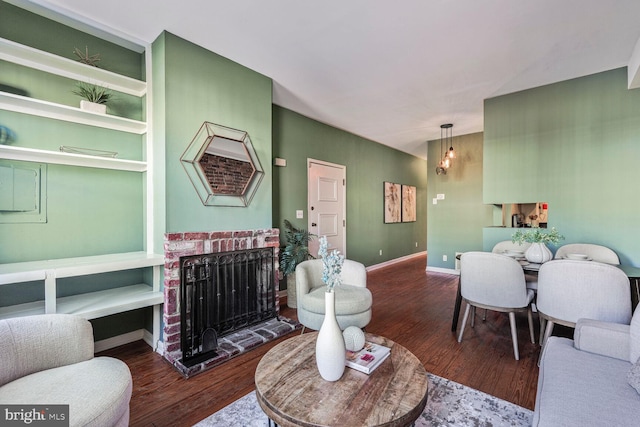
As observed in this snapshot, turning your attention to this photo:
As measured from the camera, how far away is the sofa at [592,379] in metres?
1.07

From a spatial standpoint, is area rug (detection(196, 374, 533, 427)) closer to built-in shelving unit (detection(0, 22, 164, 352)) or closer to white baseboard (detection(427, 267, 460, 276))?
built-in shelving unit (detection(0, 22, 164, 352))

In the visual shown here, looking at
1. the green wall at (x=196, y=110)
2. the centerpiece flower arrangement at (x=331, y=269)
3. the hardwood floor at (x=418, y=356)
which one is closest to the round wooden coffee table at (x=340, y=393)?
the centerpiece flower arrangement at (x=331, y=269)

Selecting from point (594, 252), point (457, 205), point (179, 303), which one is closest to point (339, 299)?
point (179, 303)

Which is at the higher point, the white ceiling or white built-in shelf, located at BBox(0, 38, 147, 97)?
the white ceiling

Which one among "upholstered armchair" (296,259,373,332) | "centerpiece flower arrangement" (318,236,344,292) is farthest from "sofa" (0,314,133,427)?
"upholstered armchair" (296,259,373,332)

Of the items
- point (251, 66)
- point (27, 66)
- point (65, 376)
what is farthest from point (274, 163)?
point (65, 376)

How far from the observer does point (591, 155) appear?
323cm

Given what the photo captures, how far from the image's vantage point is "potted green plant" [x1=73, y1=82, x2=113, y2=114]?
90.7 inches

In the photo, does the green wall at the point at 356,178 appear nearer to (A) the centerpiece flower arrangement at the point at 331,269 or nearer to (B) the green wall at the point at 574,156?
(B) the green wall at the point at 574,156

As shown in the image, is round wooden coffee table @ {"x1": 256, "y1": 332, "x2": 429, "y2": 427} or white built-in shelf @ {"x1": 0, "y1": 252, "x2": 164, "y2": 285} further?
white built-in shelf @ {"x1": 0, "y1": 252, "x2": 164, "y2": 285}

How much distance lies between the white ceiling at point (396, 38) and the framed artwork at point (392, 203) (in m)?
2.87

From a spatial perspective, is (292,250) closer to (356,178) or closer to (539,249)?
(356,178)

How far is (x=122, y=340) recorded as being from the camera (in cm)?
261

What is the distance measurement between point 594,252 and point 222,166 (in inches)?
152
